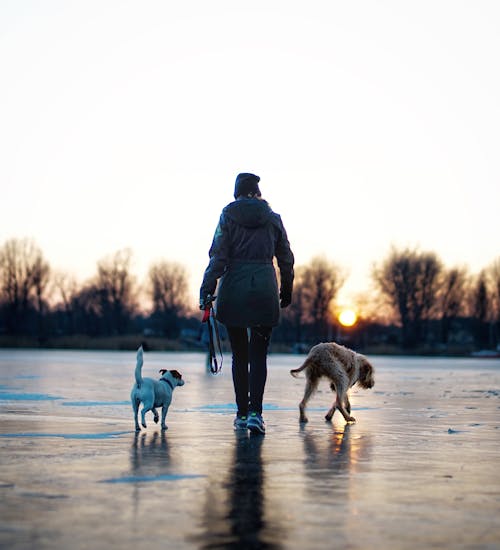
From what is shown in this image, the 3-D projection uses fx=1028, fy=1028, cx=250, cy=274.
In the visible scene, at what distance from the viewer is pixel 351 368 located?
11.3 meters

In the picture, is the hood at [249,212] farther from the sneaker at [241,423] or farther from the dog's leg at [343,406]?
the dog's leg at [343,406]

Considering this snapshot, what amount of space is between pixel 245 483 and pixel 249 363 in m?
3.84

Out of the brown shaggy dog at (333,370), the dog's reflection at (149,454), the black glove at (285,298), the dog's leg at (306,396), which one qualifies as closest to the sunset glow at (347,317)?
the brown shaggy dog at (333,370)

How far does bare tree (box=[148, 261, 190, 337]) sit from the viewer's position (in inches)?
4906

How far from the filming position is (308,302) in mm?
117938

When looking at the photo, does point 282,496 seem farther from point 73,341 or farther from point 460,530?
point 73,341

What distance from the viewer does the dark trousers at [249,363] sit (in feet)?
29.9

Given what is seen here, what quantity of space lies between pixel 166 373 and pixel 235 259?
1370 millimetres

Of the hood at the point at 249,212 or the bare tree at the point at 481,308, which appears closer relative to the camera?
the hood at the point at 249,212

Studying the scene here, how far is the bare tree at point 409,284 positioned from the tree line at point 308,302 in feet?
0.34

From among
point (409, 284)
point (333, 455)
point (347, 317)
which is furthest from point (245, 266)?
point (347, 317)

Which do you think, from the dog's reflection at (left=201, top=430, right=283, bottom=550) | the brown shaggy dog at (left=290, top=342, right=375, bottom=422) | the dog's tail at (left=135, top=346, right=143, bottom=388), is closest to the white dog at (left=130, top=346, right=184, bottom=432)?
the dog's tail at (left=135, top=346, right=143, bottom=388)

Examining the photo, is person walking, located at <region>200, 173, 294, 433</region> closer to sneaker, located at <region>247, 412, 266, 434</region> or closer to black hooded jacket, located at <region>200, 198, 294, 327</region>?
black hooded jacket, located at <region>200, 198, 294, 327</region>

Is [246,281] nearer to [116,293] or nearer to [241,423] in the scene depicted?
[241,423]
